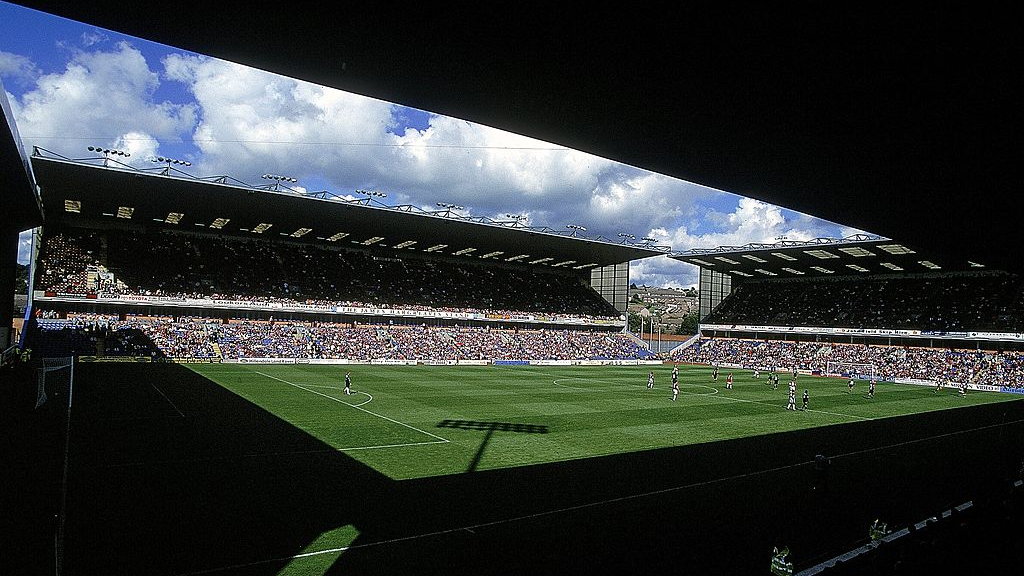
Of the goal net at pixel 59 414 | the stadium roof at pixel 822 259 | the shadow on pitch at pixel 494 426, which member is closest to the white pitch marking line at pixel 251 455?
the goal net at pixel 59 414

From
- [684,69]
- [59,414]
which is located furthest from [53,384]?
[684,69]

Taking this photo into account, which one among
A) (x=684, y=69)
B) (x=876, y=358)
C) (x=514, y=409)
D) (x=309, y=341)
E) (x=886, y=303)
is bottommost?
(x=514, y=409)

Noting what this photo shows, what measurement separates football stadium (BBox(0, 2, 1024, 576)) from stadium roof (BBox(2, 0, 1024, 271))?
0.16 meters

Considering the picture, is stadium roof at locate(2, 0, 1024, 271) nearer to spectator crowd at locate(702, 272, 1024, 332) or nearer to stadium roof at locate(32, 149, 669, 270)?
stadium roof at locate(32, 149, 669, 270)

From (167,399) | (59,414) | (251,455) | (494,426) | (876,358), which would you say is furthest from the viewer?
(876,358)

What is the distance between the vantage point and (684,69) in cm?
753

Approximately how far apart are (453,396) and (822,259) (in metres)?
49.2

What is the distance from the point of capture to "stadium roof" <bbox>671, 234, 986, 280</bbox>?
56688 mm

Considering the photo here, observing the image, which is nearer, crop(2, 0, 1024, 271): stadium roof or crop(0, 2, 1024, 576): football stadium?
crop(2, 0, 1024, 271): stadium roof

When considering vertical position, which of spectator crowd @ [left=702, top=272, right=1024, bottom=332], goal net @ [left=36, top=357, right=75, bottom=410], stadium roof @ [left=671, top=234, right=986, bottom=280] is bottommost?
goal net @ [left=36, top=357, right=75, bottom=410]

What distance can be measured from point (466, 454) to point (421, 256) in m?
54.9

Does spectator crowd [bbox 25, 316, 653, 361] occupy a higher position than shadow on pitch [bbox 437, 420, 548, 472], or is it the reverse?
spectator crowd [bbox 25, 316, 653, 361]

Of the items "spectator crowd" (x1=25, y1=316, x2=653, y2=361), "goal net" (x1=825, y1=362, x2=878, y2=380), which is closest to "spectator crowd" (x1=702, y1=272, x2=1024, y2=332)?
"goal net" (x1=825, y1=362, x2=878, y2=380)

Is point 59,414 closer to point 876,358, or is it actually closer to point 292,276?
point 292,276
